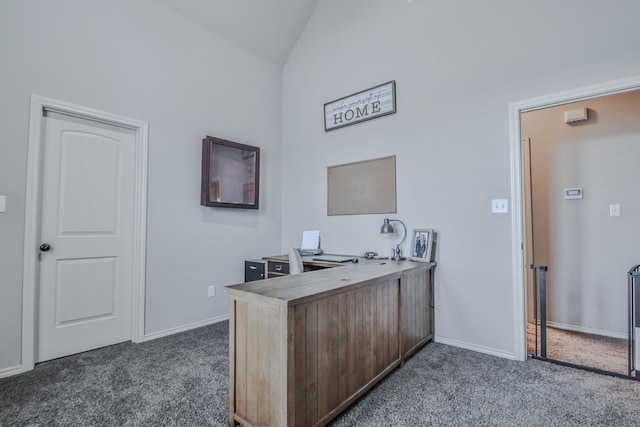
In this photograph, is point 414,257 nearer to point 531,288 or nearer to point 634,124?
point 531,288

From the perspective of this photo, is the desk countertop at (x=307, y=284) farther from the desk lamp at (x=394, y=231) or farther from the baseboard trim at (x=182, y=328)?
the baseboard trim at (x=182, y=328)

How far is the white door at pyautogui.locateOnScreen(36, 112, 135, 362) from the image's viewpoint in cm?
245

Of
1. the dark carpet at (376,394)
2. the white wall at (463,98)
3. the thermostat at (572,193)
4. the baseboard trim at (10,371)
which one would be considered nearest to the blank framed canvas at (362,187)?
the white wall at (463,98)

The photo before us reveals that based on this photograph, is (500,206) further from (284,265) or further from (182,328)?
(182,328)

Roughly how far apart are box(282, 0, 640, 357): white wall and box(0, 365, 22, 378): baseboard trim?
266 cm

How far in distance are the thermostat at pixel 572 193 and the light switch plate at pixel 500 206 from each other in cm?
112

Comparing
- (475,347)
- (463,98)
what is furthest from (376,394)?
(463,98)

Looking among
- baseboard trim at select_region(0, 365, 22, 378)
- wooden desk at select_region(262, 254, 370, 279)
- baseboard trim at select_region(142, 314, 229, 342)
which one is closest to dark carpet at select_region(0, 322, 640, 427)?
baseboard trim at select_region(0, 365, 22, 378)

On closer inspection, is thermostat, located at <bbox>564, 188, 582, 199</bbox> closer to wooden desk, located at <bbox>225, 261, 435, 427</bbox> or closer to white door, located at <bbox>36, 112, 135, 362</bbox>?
wooden desk, located at <bbox>225, 261, 435, 427</bbox>

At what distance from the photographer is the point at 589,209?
2961 millimetres

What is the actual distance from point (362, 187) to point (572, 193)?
1973mm

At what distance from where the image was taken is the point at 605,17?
2150mm

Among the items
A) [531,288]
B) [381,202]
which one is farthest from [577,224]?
[381,202]

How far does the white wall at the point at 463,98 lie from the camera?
2.26m
